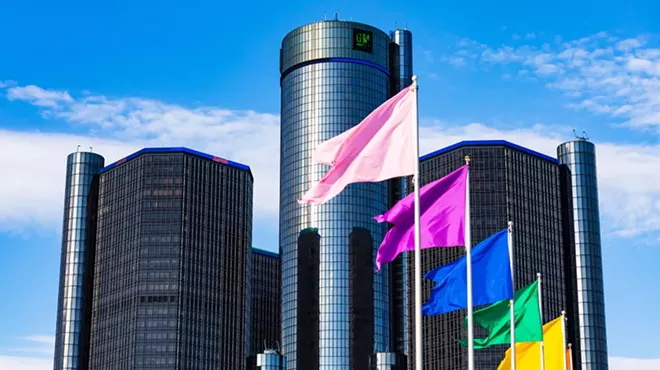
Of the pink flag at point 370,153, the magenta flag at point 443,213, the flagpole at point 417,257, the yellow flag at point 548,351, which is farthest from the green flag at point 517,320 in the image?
the pink flag at point 370,153

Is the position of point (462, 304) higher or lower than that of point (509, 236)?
lower

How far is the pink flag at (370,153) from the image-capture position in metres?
47.5

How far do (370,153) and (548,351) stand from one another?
28782mm

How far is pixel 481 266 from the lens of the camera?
2153 inches

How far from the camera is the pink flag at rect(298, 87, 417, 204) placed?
47.5 metres

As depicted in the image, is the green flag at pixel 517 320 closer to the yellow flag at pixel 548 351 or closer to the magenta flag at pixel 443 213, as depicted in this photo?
the yellow flag at pixel 548 351

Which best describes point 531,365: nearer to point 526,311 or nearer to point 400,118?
point 526,311

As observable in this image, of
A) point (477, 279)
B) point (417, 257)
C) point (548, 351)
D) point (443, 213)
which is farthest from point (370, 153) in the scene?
point (548, 351)

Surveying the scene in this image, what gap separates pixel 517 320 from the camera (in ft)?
209

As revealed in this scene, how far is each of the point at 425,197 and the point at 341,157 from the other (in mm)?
4332

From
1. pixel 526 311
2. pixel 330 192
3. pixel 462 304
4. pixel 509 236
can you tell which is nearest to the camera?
pixel 330 192

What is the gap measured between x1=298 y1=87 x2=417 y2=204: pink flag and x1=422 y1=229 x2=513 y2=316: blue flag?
6.61 m

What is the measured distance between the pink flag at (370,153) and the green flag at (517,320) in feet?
49.6

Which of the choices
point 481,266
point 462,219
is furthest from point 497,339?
point 462,219
